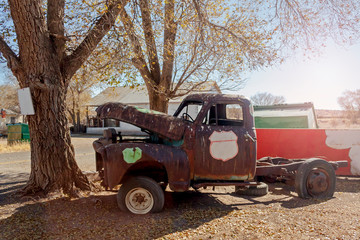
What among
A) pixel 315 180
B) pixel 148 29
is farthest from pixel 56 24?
pixel 315 180

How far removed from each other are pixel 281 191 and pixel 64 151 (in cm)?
526

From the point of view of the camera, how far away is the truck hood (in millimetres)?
4781

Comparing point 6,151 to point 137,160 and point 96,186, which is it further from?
point 137,160

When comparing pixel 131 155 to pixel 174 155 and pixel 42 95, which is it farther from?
pixel 42 95

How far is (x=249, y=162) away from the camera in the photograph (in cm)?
506

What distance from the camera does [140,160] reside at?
462cm

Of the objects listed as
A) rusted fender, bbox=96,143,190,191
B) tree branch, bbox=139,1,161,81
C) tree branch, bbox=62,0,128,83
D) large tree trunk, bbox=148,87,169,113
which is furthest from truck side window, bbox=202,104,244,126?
large tree trunk, bbox=148,87,169,113

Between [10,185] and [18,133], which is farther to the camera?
[18,133]

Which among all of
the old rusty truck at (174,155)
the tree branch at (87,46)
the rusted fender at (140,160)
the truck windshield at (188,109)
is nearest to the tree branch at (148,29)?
the tree branch at (87,46)

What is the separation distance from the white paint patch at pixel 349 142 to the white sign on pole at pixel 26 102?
817 cm

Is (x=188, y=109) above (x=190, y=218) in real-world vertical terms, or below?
above

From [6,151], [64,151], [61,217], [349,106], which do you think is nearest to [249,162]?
[61,217]

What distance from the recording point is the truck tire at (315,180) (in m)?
5.77

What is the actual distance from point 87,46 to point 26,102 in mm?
1780
